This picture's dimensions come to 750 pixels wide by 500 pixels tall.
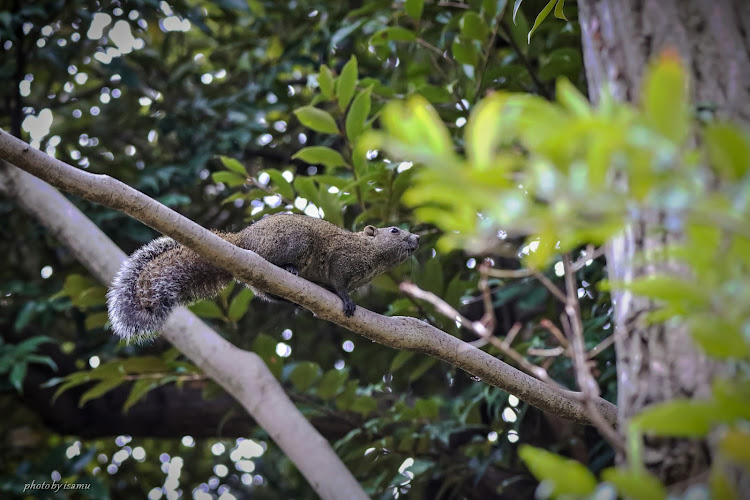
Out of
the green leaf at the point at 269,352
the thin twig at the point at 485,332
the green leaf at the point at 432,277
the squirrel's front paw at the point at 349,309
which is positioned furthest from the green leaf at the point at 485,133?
the green leaf at the point at 269,352

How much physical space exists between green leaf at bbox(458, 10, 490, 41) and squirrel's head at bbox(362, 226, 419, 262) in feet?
3.57

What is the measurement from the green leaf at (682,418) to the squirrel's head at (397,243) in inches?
122

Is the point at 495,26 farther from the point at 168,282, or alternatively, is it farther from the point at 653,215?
the point at 653,215

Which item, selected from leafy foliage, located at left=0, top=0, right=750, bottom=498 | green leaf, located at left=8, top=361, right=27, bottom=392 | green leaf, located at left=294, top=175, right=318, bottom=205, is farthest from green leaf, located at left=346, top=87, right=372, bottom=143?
green leaf, located at left=8, top=361, right=27, bottom=392

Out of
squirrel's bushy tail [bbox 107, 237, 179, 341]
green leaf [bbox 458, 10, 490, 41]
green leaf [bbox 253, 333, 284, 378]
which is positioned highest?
green leaf [bbox 458, 10, 490, 41]

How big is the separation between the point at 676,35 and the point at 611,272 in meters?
0.58

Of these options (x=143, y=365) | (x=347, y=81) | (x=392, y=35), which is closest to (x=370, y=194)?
(x=347, y=81)

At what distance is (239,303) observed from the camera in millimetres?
4316

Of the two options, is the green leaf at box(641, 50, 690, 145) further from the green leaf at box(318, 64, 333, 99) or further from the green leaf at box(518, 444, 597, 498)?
the green leaf at box(318, 64, 333, 99)

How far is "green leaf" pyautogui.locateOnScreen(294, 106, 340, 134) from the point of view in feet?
12.7

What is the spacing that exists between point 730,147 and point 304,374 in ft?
Result: 11.9

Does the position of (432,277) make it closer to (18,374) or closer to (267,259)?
(267,259)

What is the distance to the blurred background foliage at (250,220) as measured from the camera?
4121 mm

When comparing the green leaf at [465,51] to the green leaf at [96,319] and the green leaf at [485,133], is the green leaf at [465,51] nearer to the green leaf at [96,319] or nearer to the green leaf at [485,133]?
the green leaf at [96,319]
